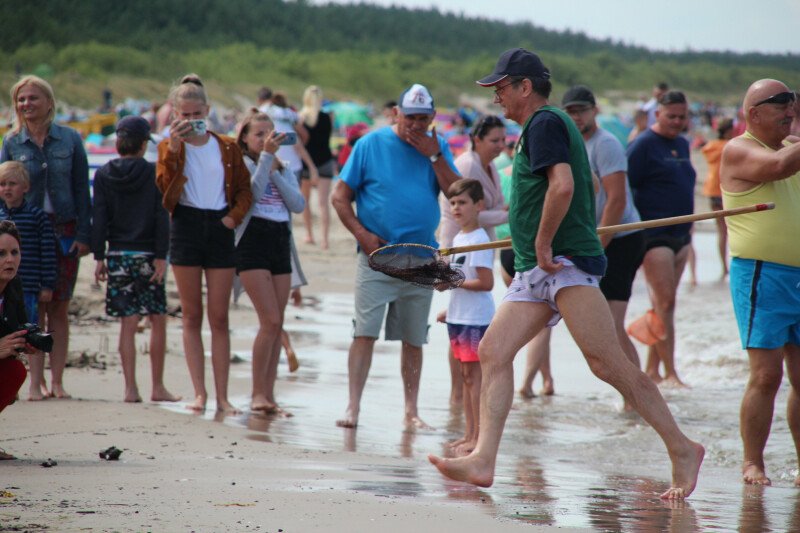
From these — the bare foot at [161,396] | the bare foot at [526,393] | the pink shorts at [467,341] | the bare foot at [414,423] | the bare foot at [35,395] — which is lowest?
the bare foot at [526,393]

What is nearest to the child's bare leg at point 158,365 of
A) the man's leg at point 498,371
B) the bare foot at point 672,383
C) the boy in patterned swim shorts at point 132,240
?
the boy in patterned swim shorts at point 132,240

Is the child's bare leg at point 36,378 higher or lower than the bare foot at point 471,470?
lower

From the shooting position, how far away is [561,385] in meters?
9.33

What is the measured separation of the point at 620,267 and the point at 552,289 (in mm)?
2938

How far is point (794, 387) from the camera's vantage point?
5.89 m

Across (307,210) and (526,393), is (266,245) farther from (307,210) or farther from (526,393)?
(307,210)

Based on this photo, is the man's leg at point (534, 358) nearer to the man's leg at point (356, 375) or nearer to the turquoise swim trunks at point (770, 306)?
the man's leg at point (356, 375)

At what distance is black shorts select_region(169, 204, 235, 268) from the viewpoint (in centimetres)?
710

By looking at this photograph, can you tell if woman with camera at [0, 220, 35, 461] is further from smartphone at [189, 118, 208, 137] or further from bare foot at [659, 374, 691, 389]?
bare foot at [659, 374, 691, 389]

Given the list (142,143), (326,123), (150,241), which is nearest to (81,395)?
(150,241)

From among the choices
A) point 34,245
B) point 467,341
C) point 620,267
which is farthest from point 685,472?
point 34,245

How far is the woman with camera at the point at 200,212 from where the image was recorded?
23.2ft

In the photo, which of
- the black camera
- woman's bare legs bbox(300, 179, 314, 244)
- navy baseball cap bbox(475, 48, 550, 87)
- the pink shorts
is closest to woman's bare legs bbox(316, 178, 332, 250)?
woman's bare legs bbox(300, 179, 314, 244)

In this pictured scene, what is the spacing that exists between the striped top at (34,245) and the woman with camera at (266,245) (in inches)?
47.8
